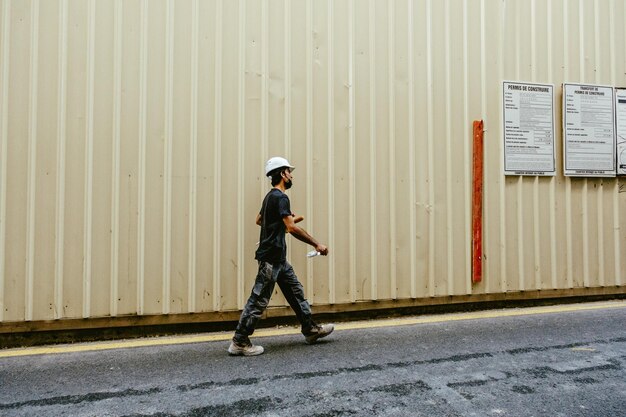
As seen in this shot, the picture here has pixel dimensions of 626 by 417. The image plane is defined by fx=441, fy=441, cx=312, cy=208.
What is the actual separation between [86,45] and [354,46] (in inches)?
105

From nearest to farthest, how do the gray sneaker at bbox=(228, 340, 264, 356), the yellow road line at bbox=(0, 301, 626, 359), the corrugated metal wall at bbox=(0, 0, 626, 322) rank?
the gray sneaker at bbox=(228, 340, 264, 356) → the yellow road line at bbox=(0, 301, 626, 359) → the corrugated metal wall at bbox=(0, 0, 626, 322)

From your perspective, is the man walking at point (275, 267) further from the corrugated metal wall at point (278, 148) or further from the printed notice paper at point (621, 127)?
the printed notice paper at point (621, 127)

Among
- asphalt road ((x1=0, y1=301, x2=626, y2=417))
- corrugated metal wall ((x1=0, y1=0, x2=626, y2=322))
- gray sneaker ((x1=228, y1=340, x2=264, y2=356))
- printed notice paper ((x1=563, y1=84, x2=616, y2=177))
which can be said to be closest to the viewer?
asphalt road ((x1=0, y1=301, x2=626, y2=417))

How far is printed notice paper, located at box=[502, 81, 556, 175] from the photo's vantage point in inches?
206

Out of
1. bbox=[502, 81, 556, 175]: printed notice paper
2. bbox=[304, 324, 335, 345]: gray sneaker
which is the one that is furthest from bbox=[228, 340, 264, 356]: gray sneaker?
bbox=[502, 81, 556, 175]: printed notice paper

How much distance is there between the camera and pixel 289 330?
176 inches

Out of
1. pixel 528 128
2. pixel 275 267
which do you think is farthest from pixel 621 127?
pixel 275 267

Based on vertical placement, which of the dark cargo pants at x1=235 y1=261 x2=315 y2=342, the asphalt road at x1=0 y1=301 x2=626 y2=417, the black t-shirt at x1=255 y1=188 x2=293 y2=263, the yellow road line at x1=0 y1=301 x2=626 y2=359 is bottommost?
the asphalt road at x1=0 y1=301 x2=626 y2=417

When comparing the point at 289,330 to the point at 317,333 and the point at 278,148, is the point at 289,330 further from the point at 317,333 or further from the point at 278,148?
the point at 278,148

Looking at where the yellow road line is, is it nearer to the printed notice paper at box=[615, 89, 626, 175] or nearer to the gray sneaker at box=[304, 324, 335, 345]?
the gray sneaker at box=[304, 324, 335, 345]

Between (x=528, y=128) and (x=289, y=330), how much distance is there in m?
3.69

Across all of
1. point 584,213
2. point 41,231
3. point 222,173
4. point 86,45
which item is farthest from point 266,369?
point 584,213

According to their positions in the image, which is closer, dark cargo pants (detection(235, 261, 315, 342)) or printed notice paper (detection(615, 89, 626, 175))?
dark cargo pants (detection(235, 261, 315, 342))

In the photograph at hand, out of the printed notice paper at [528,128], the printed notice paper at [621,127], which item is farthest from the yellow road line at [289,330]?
the printed notice paper at [621,127]
